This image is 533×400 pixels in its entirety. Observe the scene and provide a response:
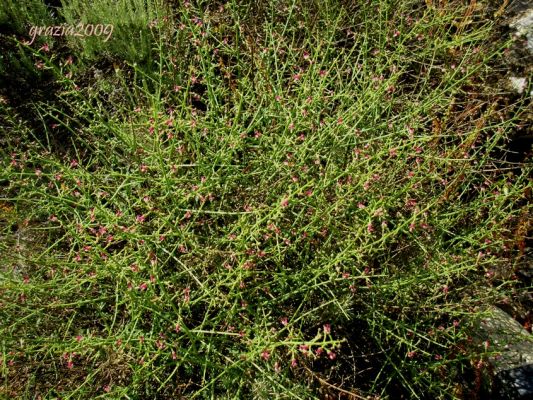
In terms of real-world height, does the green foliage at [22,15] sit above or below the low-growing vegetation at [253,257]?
above

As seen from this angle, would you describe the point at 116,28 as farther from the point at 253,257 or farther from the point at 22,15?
the point at 253,257

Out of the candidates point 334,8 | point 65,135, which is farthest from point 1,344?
point 334,8

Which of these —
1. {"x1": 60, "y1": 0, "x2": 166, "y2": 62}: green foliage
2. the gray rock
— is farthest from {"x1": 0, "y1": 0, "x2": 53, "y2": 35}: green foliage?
the gray rock

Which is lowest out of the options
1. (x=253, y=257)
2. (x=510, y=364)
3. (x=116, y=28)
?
(x=510, y=364)

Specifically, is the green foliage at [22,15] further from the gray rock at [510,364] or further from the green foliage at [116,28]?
the gray rock at [510,364]

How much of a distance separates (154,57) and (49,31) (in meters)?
0.69

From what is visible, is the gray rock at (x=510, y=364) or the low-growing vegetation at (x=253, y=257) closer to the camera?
the low-growing vegetation at (x=253, y=257)

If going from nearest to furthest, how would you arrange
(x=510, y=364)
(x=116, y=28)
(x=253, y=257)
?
(x=253, y=257)
(x=510, y=364)
(x=116, y=28)

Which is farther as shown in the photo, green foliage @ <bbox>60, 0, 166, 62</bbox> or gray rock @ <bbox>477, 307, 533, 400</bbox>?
green foliage @ <bbox>60, 0, 166, 62</bbox>

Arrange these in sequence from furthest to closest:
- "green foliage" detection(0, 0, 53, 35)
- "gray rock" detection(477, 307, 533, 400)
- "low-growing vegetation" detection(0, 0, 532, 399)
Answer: "green foliage" detection(0, 0, 53, 35)
"gray rock" detection(477, 307, 533, 400)
"low-growing vegetation" detection(0, 0, 532, 399)

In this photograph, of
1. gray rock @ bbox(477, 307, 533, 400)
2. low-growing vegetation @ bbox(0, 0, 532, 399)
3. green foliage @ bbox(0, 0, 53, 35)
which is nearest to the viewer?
low-growing vegetation @ bbox(0, 0, 532, 399)

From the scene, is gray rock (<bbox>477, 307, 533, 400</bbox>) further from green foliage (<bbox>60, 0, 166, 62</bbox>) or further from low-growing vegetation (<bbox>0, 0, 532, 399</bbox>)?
green foliage (<bbox>60, 0, 166, 62</bbox>)

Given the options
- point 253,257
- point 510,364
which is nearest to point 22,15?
point 253,257

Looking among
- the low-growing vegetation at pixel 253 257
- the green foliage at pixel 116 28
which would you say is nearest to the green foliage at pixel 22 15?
the green foliage at pixel 116 28
